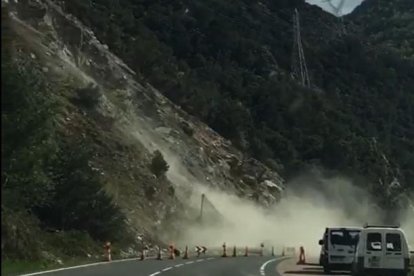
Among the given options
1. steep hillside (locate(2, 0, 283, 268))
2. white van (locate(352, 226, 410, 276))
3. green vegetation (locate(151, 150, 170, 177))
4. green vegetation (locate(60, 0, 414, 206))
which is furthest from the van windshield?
green vegetation (locate(60, 0, 414, 206))

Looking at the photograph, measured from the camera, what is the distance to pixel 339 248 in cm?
3509

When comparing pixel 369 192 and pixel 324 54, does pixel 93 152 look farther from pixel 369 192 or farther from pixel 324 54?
pixel 324 54

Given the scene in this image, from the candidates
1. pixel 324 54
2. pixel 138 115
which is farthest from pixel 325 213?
pixel 324 54

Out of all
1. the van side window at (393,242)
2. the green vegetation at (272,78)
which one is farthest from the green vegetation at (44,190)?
the green vegetation at (272,78)

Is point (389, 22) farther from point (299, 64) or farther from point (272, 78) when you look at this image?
point (272, 78)

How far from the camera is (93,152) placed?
49844mm

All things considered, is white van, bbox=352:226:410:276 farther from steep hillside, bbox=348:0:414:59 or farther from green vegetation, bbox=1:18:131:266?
steep hillside, bbox=348:0:414:59

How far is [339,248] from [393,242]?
364 inches

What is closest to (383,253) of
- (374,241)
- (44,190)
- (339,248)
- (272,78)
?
(374,241)

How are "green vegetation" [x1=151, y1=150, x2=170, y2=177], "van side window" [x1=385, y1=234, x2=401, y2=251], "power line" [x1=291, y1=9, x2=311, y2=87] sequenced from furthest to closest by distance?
"power line" [x1=291, y1=9, x2=311, y2=87] < "green vegetation" [x1=151, y1=150, x2=170, y2=177] < "van side window" [x1=385, y1=234, x2=401, y2=251]

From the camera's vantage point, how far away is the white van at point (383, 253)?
25.5 metres

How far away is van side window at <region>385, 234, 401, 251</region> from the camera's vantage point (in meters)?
25.8

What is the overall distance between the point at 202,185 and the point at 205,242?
7218mm

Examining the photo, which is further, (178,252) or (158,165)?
(158,165)
